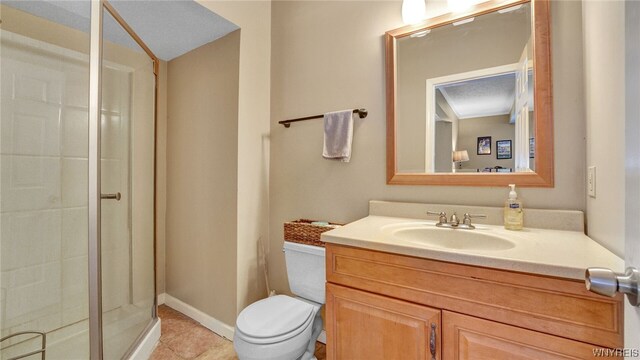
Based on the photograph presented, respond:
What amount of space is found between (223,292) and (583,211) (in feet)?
6.60

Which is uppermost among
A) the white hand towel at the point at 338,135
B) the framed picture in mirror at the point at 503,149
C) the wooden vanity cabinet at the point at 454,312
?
the white hand towel at the point at 338,135

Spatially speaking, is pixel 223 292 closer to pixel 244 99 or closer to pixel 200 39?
pixel 244 99

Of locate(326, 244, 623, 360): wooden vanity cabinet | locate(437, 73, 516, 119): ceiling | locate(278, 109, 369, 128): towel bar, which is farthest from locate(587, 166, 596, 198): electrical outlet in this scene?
locate(278, 109, 369, 128): towel bar

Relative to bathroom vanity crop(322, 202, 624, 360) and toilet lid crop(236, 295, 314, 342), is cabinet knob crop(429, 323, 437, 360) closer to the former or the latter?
bathroom vanity crop(322, 202, 624, 360)

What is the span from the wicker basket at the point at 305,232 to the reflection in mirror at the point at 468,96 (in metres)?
0.56

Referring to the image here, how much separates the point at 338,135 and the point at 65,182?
166cm

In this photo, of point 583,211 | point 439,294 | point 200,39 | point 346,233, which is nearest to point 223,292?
point 346,233

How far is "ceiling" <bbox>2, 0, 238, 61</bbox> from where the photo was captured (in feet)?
4.77

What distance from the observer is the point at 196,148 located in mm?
2068

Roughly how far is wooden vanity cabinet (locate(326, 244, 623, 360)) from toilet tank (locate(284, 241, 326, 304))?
368mm

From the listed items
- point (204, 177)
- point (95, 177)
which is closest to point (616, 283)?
point (95, 177)

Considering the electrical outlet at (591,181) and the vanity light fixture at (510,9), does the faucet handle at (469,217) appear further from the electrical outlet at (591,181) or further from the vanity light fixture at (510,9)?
the vanity light fixture at (510,9)

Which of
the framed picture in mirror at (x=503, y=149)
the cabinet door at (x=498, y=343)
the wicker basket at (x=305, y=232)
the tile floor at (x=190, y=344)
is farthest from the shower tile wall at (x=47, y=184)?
the framed picture in mirror at (x=503, y=149)

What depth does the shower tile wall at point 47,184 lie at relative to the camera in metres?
1.42
